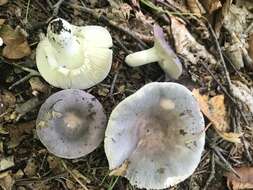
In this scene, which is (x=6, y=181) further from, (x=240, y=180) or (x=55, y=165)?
(x=240, y=180)

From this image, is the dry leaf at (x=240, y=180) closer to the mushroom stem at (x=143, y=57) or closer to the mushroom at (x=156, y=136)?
the mushroom at (x=156, y=136)

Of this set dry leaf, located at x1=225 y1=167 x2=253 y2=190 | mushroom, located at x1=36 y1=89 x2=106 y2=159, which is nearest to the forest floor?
dry leaf, located at x1=225 y1=167 x2=253 y2=190

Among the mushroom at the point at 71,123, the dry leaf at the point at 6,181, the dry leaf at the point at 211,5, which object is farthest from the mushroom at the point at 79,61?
the dry leaf at the point at 211,5

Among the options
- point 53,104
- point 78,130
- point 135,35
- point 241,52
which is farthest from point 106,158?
point 241,52

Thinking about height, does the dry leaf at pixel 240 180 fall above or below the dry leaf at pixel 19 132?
below

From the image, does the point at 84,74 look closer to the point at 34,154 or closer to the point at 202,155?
the point at 34,154

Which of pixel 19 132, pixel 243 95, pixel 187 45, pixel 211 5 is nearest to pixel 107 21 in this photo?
pixel 187 45

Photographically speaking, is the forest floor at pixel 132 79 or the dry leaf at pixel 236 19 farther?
the dry leaf at pixel 236 19
